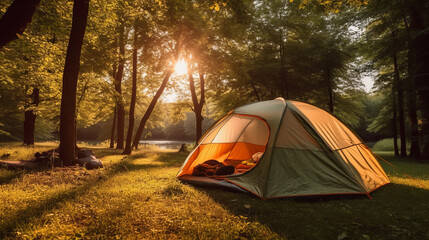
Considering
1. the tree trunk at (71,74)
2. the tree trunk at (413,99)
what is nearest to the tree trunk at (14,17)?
the tree trunk at (71,74)

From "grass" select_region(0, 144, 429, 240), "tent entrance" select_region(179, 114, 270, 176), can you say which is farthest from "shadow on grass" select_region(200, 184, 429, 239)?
"tent entrance" select_region(179, 114, 270, 176)

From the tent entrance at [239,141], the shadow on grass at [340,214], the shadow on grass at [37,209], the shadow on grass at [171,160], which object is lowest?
the shadow on grass at [171,160]

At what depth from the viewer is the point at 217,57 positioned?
514 inches

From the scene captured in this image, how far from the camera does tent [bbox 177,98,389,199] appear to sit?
447cm

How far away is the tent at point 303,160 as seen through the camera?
4.47 metres

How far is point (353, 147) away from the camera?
5.43 meters

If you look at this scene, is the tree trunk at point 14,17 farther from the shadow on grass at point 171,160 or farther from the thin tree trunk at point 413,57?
the thin tree trunk at point 413,57

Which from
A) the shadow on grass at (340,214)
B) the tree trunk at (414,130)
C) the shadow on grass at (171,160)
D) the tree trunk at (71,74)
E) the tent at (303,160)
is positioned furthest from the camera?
the tree trunk at (414,130)

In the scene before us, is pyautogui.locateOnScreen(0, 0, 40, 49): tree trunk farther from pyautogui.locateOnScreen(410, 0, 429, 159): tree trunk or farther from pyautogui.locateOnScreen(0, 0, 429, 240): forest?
pyautogui.locateOnScreen(410, 0, 429, 159): tree trunk

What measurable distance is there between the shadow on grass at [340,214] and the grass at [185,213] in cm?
1

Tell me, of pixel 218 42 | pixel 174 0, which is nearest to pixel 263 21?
pixel 218 42

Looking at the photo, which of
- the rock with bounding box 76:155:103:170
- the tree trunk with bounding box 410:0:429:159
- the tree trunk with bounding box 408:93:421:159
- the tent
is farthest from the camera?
the tree trunk with bounding box 408:93:421:159

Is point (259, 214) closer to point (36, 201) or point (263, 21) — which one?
point (36, 201)

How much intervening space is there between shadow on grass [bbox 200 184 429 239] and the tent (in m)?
0.22
